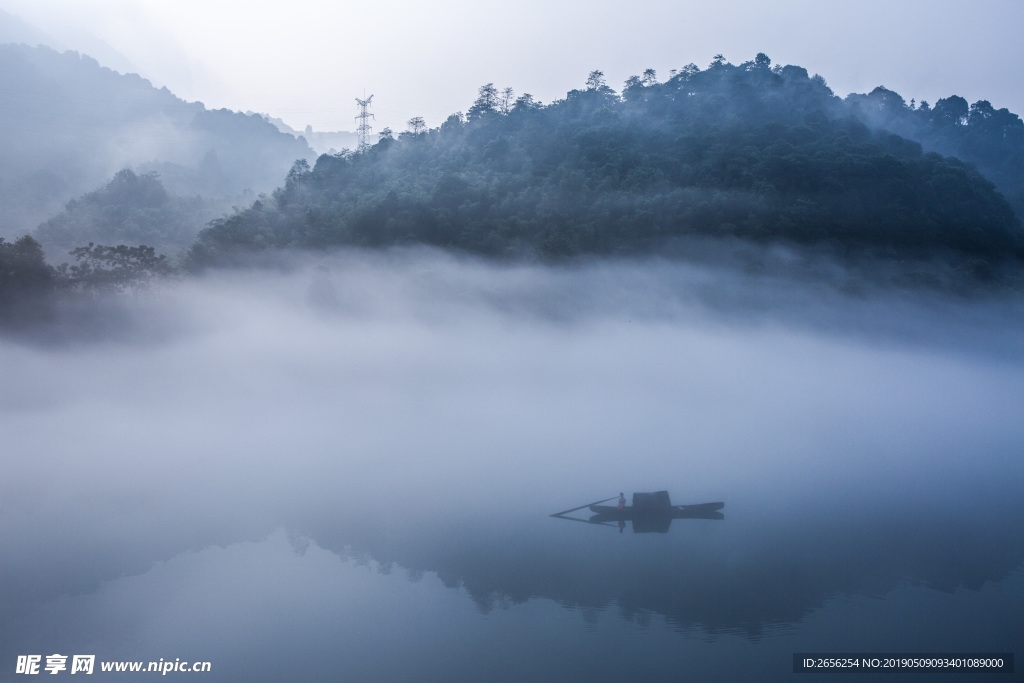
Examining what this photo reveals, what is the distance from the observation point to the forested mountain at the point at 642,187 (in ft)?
92.4

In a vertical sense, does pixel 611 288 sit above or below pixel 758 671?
above

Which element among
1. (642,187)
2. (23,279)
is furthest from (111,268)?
(642,187)

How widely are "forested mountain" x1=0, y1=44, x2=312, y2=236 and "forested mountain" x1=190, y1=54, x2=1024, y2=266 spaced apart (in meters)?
15.7

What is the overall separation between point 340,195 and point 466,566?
21.2 metres

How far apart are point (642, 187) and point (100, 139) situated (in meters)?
40.2

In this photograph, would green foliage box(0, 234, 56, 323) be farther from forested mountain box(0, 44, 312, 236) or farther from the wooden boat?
the wooden boat

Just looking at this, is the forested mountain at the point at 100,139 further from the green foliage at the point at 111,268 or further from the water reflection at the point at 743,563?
the water reflection at the point at 743,563

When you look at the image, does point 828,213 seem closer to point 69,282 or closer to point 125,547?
point 125,547

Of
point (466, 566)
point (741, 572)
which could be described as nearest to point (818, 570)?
point (741, 572)

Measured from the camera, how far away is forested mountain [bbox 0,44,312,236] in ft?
135

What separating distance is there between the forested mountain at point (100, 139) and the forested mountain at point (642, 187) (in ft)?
51.6

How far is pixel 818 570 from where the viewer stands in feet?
48.7
